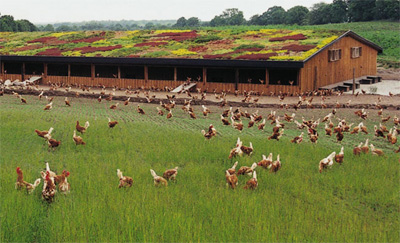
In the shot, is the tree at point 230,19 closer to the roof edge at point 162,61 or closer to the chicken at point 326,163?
the roof edge at point 162,61

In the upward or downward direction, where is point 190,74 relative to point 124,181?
upward

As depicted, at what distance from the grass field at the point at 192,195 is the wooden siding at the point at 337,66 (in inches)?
764

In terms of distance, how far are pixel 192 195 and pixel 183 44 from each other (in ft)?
132

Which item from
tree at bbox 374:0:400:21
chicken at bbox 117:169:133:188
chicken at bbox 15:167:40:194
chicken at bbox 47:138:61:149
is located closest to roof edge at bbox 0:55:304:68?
chicken at bbox 47:138:61:149

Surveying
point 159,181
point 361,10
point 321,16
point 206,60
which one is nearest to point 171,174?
point 159,181

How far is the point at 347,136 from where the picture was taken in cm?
2108

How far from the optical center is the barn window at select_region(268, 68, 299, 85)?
3925 cm

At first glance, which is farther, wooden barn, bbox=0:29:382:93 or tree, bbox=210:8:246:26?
tree, bbox=210:8:246:26

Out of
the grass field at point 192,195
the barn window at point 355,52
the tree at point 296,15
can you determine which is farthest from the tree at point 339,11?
the grass field at point 192,195

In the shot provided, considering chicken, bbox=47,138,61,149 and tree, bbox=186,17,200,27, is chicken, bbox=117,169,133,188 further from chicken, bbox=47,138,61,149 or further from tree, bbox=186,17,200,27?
tree, bbox=186,17,200,27

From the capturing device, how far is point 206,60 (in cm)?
4025

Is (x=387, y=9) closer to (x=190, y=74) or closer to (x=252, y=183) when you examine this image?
(x=190, y=74)

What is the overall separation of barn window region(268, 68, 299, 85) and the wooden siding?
99cm

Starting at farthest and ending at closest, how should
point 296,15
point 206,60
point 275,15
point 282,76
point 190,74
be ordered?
point 275,15
point 296,15
point 190,74
point 206,60
point 282,76
